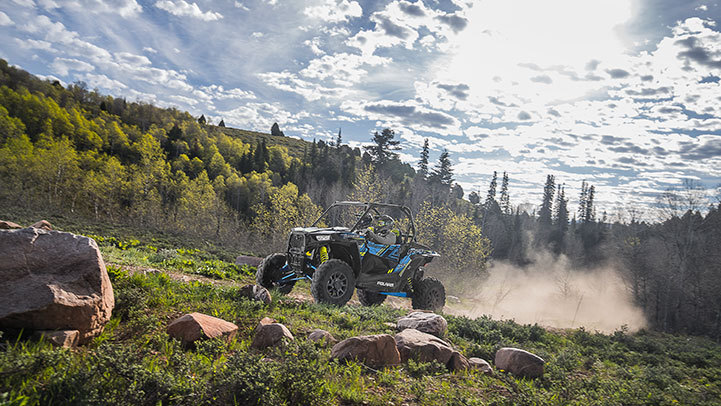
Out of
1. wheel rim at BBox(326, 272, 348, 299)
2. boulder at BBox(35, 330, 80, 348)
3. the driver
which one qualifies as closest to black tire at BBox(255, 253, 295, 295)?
wheel rim at BBox(326, 272, 348, 299)

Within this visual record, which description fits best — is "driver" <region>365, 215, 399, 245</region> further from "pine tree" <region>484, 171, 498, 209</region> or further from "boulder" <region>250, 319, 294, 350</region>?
"pine tree" <region>484, 171, 498, 209</region>

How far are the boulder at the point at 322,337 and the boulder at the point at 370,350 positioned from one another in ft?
1.28

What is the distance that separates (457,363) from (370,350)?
163cm

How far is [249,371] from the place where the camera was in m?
3.86

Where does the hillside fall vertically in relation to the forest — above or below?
above

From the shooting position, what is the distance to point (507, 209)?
336 feet

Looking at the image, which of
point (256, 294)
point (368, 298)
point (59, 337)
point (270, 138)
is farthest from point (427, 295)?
point (270, 138)

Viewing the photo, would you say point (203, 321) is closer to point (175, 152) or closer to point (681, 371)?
point (681, 371)

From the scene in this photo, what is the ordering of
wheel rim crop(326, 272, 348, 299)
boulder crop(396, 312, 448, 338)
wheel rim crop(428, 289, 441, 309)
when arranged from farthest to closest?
wheel rim crop(428, 289, 441, 309), wheel rim crop(326, 272, 348, 299), boulder crop(396, 312, 448, 338)

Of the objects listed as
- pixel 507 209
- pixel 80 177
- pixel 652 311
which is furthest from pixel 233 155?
pixel 652 311

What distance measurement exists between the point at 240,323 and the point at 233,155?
4283 inches

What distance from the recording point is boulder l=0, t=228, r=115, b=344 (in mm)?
3953

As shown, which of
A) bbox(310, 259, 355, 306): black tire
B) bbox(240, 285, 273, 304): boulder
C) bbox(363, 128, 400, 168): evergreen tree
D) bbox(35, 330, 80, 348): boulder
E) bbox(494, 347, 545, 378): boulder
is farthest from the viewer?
bbox(363, 128, 400, 168): evergreen tree

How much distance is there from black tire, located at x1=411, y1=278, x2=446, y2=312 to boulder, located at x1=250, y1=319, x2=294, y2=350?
645cm
